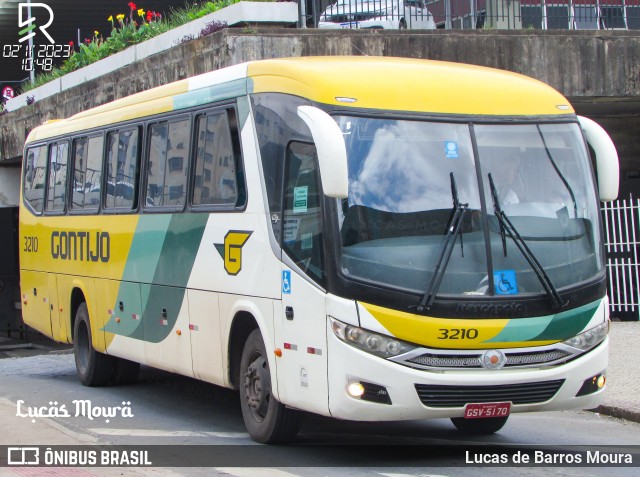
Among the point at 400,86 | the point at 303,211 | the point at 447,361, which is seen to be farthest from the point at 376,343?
the point at 400,86

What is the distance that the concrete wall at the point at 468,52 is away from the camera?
16719 mm

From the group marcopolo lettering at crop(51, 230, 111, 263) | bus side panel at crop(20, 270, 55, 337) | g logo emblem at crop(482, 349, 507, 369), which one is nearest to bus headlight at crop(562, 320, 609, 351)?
g logo emblem at crop(482, 349, 507, 369)

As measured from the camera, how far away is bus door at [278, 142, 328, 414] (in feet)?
28.3

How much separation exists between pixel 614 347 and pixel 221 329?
7.13m

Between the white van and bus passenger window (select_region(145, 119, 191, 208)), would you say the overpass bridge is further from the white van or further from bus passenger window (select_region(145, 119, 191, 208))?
bus passenger window (select_region(145, 119, 191, 208))

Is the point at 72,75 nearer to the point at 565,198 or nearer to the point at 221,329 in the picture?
the point at 221,329

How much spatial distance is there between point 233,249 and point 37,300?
7240 millimetres

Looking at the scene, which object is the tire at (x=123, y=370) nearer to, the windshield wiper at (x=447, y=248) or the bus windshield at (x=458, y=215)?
the bus windshield at (x=458, y=215)

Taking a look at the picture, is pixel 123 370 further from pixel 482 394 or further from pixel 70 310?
pixel 482 394

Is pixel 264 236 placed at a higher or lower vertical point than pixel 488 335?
higher

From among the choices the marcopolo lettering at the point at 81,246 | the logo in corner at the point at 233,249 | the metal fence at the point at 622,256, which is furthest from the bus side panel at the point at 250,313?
the metal fence at the point at 622,256

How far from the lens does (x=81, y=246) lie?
1461 cm

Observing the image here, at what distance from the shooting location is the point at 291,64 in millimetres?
9492

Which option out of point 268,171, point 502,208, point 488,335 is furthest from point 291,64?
point 488,335
